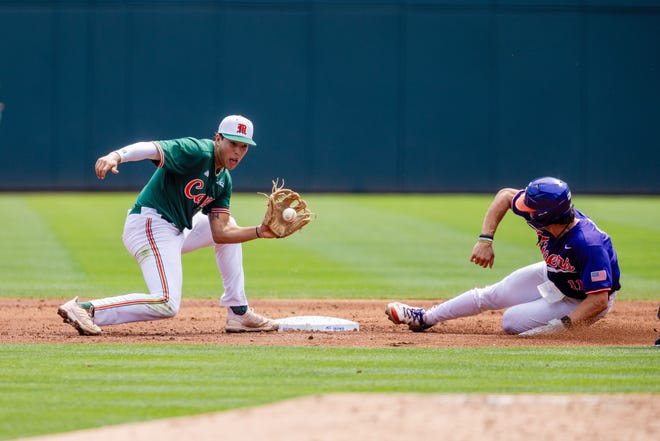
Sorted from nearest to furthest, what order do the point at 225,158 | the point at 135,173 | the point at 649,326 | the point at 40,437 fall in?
the point at 40,437
the point at 225,158
the point at 649,326
the point at 135,173

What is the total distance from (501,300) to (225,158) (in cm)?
207

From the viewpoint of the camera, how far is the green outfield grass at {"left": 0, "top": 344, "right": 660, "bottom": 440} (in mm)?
5176

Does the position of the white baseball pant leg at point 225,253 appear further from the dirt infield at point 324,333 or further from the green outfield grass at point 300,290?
the green outfield grass at point 300,290

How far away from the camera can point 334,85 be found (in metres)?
23.1

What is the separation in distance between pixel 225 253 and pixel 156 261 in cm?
54

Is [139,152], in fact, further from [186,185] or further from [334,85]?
[334,85]

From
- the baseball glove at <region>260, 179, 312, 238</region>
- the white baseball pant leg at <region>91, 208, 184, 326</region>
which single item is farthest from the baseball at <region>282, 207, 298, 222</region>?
the white baseball pant leg at <region>91, 208, 184, 326</region>

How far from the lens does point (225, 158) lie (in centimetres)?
726

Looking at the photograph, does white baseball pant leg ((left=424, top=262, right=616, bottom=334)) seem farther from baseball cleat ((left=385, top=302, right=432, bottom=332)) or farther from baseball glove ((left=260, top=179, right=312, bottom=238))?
baseball glove ((left=260, top=179, right=312, bottom=238))

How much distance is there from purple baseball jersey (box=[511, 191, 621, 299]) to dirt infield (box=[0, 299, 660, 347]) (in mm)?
379

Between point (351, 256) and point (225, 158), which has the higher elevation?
point (225, 158)

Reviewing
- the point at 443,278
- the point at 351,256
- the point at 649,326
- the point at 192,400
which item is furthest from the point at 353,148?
the point at 192,400

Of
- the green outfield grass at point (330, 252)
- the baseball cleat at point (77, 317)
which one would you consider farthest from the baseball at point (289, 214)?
the green outfield grass at point (330, 252)

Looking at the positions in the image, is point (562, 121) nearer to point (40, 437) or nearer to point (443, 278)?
point (443, 278)
